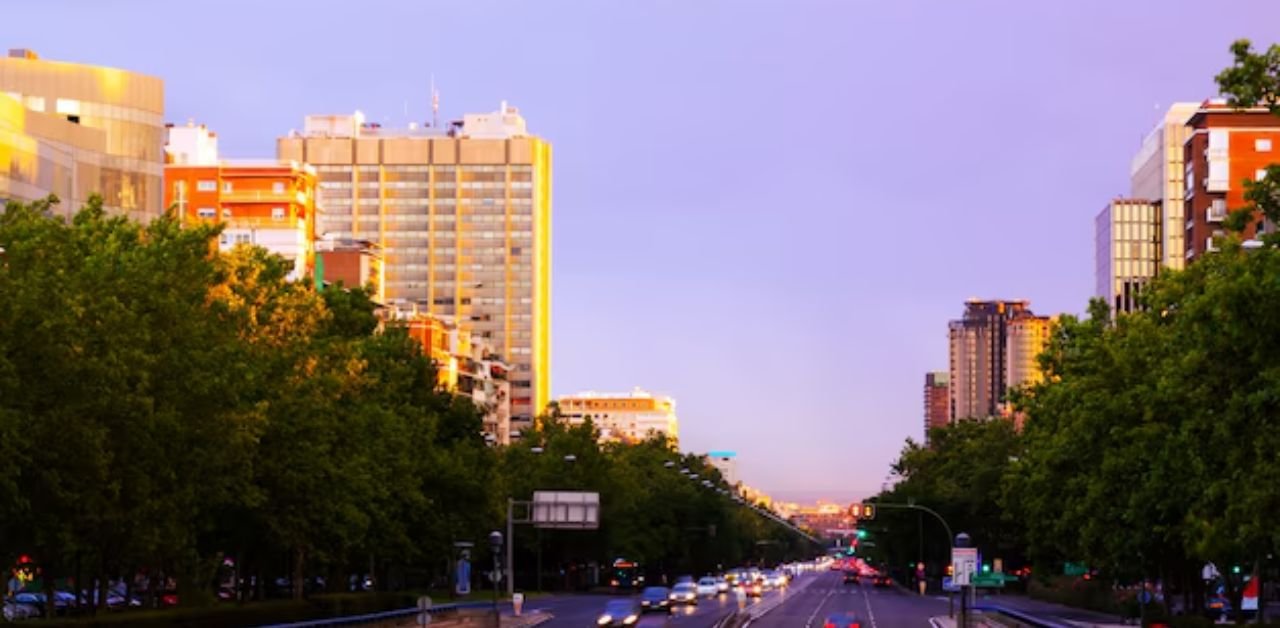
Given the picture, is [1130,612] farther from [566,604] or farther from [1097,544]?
[566,604]

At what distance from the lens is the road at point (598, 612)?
91938 millimetres

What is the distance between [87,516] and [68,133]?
69889mm

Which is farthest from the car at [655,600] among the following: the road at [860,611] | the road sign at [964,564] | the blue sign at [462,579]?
the road sign at [964,564]

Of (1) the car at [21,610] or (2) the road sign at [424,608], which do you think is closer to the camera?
(2) the road sign at [424,608]

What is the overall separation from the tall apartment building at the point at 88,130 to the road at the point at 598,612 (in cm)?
3506

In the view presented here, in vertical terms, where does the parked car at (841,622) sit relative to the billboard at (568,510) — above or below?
below

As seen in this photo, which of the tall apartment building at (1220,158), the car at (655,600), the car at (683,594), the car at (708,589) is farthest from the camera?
the tall apartment building at (1220,158)

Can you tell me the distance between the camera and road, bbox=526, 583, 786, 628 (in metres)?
91.9

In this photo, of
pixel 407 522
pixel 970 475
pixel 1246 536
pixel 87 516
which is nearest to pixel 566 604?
pixel 407 522

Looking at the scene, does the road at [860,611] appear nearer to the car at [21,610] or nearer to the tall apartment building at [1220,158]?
the car at [21,610]

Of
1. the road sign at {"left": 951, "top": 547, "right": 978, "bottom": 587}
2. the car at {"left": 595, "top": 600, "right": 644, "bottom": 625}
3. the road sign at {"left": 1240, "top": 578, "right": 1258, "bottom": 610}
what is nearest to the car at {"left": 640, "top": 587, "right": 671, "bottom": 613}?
the car at {"left": 595, "top": 600, "right": 644, "bottom": 625}

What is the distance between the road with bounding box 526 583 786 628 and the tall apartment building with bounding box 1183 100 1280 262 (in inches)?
2022

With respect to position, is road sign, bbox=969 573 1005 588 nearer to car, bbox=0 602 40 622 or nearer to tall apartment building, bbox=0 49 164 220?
car, bbox=0 602 40 622

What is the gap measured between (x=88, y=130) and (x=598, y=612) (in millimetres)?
42746
